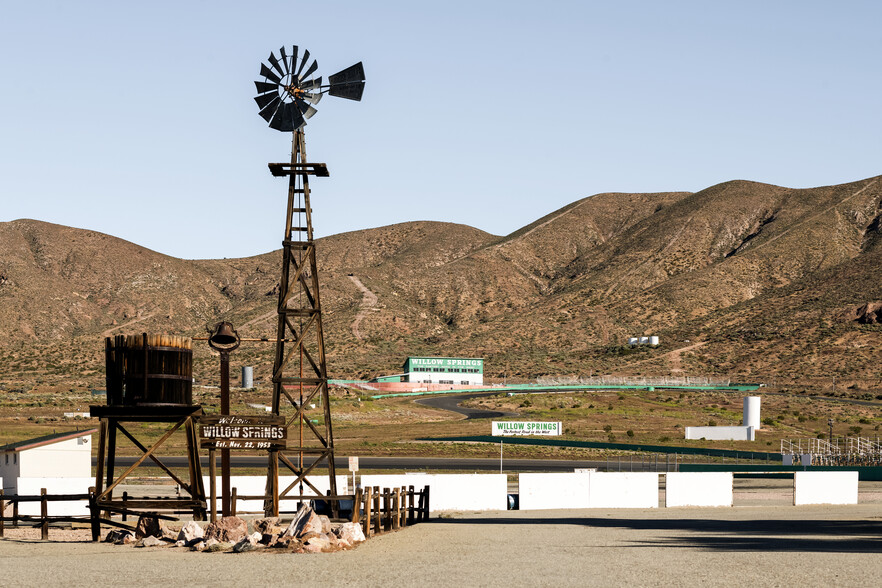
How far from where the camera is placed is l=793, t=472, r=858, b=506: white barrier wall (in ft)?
152

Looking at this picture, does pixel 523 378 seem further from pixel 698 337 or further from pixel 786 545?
pixel 786 545

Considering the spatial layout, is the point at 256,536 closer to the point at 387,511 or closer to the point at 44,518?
the point at 387,511

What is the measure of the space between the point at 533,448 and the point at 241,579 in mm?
61668

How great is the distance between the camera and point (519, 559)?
966 inches

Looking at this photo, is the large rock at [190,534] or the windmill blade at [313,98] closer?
the large rock at [190,534]

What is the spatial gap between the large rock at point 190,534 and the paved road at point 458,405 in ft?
255

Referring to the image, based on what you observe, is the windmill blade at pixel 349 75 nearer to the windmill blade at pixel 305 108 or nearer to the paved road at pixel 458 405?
the windmill blade at pixel 305 108

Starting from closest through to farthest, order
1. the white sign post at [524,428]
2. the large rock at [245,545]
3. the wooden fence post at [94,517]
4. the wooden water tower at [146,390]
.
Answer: the large rock at [245,545]
the wooden fence post at [94,517]
the wooden water tower at [146,390]
the white sign post at [524,428]

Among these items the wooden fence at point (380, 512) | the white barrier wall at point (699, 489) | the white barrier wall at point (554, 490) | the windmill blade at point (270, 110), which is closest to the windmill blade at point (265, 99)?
the windmill blade at point (270, 110)

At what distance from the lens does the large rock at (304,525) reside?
1041 inches

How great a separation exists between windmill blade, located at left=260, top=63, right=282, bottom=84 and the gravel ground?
14.5m

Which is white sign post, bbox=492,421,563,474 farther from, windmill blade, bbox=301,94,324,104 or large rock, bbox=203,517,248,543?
large rock, bbox=203,517,248,543

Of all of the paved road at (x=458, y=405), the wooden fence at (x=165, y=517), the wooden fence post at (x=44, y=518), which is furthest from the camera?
the paved road at (x=458, y=405)

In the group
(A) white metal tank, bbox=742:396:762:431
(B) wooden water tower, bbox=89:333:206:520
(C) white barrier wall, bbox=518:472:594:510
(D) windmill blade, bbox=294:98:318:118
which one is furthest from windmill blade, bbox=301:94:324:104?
(A) white metal tank, bbox=742:396:762:431
